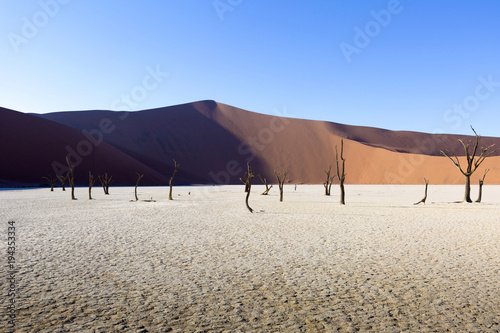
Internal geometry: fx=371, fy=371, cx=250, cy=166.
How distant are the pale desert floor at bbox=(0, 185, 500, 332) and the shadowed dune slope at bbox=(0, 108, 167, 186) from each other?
5532 centimetres

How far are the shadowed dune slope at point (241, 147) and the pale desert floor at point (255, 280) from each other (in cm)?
7025

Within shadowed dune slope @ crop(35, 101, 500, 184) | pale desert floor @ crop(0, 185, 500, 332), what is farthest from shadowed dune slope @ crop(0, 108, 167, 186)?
pale desert floor @ crop(0, 185, 500, 332)

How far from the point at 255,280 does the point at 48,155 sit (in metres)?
66.5

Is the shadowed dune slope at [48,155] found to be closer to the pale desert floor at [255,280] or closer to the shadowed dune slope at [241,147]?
the shadowed dune slope at [241,147]

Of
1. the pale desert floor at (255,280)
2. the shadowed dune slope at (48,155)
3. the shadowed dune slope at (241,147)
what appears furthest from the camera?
the shadowed dune slope at (241,147)

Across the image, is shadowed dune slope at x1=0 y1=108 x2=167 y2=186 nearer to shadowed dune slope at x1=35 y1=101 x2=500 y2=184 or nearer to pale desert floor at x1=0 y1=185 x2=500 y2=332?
shadowed dune slope at x1=35 y1=101 x2=500 y2=184

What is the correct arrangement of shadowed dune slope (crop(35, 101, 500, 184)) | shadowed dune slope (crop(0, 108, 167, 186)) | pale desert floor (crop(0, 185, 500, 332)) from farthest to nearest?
1. shadowed dune slope (crop(35, 101, 500, 184))
2. shadowed dune slope (crop(0, 108, 167, 186))
3. pale desert floor (crop(0, 185, 500, 332))

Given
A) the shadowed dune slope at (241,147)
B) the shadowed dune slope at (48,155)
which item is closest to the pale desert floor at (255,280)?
the shadowed dune slope at (48,155)

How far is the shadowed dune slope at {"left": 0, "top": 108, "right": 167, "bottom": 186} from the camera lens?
194ft

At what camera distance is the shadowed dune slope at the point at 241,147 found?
3282 inches

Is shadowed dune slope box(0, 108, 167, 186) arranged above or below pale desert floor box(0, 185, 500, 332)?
above

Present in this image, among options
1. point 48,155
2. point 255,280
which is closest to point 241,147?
point 48,155

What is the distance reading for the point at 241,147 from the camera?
328 feet

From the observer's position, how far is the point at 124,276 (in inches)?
244
